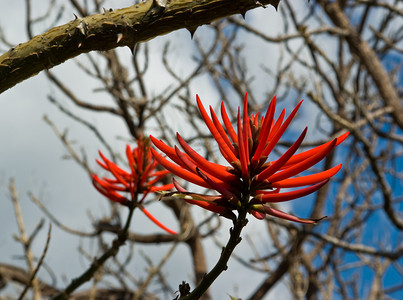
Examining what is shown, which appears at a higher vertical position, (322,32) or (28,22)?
(322,32)

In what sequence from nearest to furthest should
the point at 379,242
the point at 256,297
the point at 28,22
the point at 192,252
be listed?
1. the point at 28,22
2. the point at 256,297
3. the point at 192,252
4. the point at 379,242

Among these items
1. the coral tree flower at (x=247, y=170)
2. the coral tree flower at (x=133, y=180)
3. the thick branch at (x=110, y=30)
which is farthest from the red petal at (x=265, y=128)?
the coral tree flower at (x=133, y=180)

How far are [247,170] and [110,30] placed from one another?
0.44 meters

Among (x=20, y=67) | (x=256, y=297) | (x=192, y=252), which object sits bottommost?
(x=20, y=67)

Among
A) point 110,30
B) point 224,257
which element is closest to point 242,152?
point 224,257

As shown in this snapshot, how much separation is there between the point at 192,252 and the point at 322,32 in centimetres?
309

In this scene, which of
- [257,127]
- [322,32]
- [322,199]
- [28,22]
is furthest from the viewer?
[322,199]

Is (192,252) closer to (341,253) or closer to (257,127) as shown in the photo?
(341,253)

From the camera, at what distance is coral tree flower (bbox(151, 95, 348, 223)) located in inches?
31.0

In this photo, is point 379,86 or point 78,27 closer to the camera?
point 78,27

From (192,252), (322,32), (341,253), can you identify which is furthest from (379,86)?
(192,252)

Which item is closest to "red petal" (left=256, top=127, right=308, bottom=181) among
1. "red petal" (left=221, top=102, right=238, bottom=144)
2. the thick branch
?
"red petal" (left=221, top=102, right=238, bottom=144)

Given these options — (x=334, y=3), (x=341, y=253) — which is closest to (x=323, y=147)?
(x=334, y=3)

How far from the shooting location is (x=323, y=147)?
0.77m
